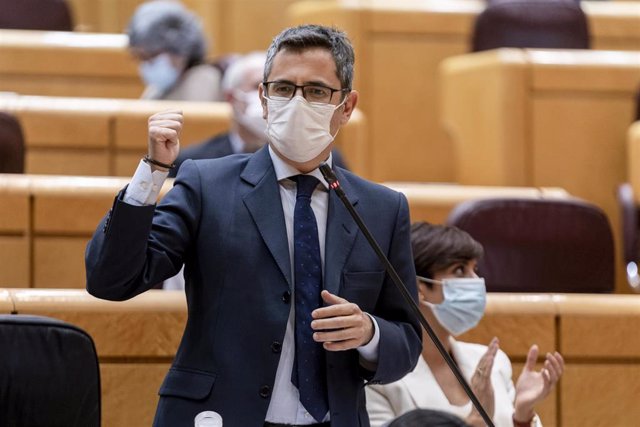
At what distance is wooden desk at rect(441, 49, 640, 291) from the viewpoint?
8.13 ft

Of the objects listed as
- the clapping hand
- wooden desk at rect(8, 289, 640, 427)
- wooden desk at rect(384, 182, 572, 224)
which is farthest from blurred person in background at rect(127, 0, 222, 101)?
the clapping hand

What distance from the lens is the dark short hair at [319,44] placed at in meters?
1.03

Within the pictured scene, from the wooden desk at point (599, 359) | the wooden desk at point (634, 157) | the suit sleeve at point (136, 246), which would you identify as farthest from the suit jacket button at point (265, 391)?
the wooden desk at point (634, 157)

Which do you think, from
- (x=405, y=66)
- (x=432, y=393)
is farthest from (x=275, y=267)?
(x=405, y=66)

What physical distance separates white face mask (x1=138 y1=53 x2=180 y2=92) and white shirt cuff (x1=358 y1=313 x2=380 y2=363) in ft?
5.15

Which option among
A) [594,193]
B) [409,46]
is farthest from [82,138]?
[594,193]

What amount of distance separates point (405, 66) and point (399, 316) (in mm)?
1740

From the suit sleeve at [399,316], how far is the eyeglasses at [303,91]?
115 mm

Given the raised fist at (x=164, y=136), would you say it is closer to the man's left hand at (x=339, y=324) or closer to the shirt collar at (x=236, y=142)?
the man's left hand at (x=339, y=324)

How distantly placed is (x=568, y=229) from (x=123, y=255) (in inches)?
43.3

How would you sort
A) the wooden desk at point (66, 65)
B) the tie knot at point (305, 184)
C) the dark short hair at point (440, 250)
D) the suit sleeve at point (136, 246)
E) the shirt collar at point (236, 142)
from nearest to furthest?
the suit sleeve at point (136, 246)
the tie knot at point (305, 184)
the dark short hair at point (440, 250)
the shirt collar at point (236, 142)
the wooden desk at point (66, 65)

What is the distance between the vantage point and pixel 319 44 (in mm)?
1038

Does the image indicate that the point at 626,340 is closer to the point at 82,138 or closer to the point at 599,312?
the point at 599,312

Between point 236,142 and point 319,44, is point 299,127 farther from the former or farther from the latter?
point 236,142
